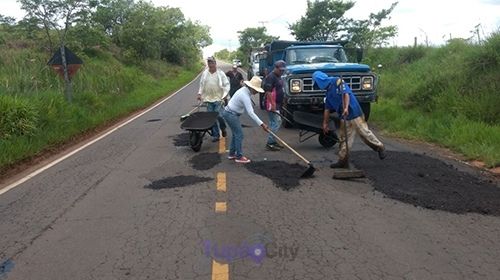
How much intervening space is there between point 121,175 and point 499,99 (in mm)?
8635

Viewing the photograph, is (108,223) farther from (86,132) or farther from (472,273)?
(86,132)

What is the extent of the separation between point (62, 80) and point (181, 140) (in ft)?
26.4

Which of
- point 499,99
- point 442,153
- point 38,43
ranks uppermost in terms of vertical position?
point 38,43

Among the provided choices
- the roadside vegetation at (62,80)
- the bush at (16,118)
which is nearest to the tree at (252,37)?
the roadside vegetation at (62,80)

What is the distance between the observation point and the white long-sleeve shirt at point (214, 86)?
409 inches

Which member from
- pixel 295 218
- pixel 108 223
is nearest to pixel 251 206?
pixel 295 218

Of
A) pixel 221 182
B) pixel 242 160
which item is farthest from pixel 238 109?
pixel 221 182

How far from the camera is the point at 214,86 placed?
1040 centimetres

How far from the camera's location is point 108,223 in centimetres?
537

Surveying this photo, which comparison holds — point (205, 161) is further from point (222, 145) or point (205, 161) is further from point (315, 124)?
point (315, 124)

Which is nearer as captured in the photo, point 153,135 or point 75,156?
point 75,156

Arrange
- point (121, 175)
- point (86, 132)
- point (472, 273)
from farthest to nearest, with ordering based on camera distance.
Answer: point (86, 132)
point (121, 175)
point (472, 273)

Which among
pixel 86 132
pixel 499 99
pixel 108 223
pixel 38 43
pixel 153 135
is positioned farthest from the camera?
pixel 38 43

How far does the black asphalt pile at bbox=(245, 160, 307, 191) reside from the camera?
6906mm
